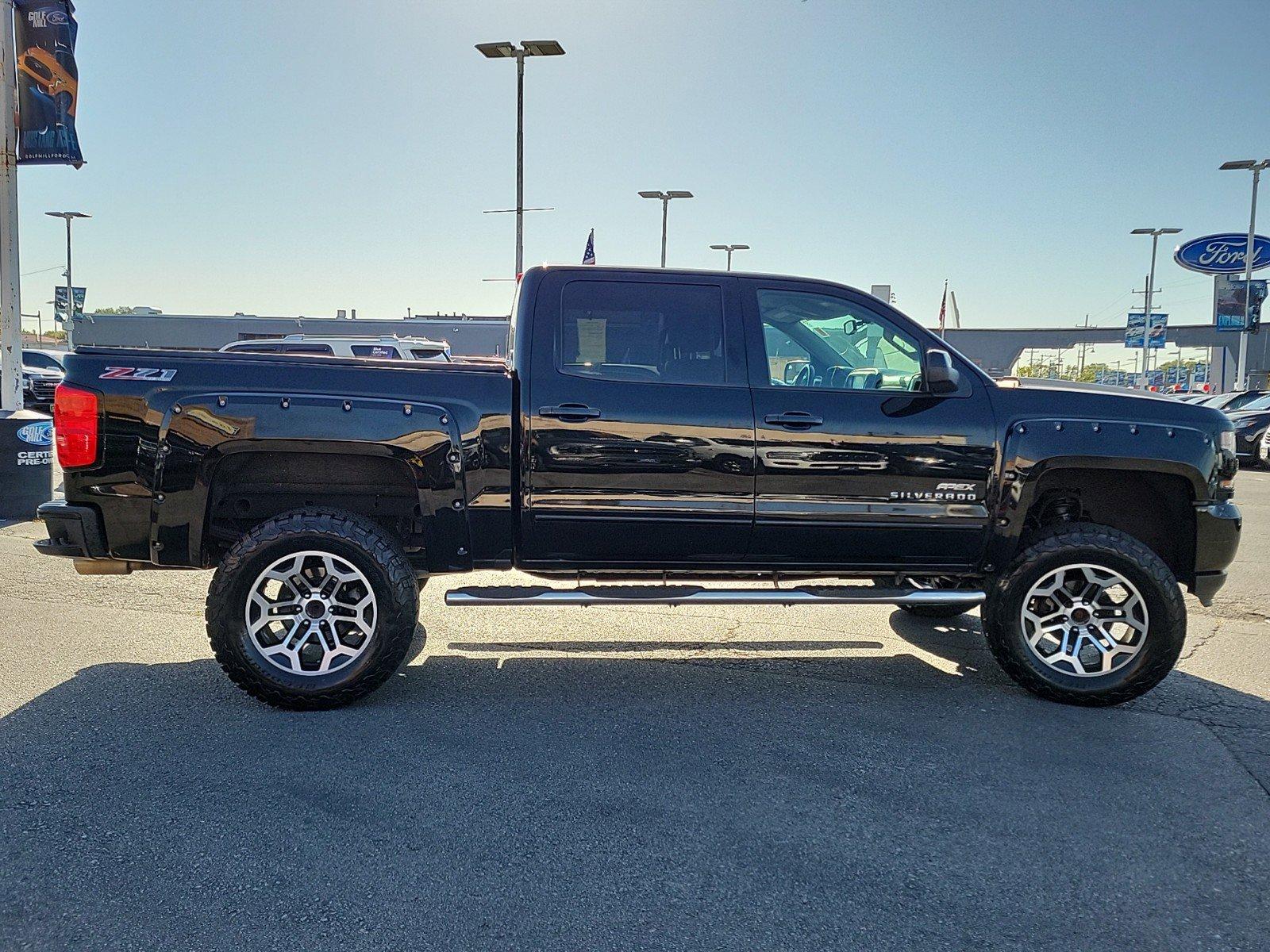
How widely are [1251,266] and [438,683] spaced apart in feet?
114

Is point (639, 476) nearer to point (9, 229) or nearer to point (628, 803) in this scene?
point (628, 803)

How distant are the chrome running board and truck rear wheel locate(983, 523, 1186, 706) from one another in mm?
232

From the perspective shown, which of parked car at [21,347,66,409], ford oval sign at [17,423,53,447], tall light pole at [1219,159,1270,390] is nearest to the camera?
ford oval sign at [17,423,53,447]

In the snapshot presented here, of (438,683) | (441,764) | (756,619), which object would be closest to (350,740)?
(441,764)

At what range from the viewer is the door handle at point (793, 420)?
15.2 ft

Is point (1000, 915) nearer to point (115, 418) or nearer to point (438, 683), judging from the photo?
point (438, 683)

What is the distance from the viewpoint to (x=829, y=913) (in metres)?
2.77

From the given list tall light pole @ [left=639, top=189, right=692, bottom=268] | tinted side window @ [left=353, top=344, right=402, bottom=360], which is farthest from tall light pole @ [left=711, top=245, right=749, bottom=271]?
tinted side window @ [left=353, top=344, right=402, bottom=360]

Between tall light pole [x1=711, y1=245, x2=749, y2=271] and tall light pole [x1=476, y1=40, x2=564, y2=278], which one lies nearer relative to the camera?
tall light pole [x1=476, y1=40, x2=564, y2=278]

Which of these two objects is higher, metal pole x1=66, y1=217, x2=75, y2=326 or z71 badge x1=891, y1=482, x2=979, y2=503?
metal pole x1=66, y1=217, x2=75, y2=326

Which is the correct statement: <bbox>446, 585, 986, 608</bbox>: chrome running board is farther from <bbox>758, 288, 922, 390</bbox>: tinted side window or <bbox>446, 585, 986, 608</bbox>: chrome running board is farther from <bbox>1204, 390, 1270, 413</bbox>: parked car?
<bbox>1204, 390, 1270, 413</bbox>: parked car

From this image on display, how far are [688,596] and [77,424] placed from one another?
9.38ft

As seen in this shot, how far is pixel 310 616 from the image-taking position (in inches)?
176

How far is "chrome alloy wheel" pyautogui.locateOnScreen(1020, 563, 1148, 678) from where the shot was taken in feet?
15.3
